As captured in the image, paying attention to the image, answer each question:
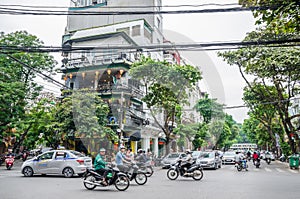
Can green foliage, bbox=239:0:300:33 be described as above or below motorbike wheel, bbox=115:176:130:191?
above

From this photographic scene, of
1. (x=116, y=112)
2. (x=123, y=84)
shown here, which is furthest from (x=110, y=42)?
(x=116, y=112)

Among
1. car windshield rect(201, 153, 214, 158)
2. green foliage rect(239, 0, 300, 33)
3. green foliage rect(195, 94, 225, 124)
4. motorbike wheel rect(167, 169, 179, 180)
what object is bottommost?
motorbike wheel rect(167, 169, 179, 180)

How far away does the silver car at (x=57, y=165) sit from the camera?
593 inches

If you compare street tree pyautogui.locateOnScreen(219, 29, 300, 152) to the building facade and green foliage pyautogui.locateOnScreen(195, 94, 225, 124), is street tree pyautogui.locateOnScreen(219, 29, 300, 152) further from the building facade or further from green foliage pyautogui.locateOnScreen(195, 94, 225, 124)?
green foliage pyautogui.locateOnScreen(195, 94, 225, 124)

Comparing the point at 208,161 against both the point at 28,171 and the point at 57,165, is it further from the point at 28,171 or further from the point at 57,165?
the point at 28,171

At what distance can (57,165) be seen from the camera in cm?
1509

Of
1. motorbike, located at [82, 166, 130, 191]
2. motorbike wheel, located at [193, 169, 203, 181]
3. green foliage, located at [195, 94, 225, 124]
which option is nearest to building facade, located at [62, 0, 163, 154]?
motorbike wheel, located at [193, 169, 203, 181]

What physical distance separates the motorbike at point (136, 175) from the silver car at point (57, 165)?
3823 mm

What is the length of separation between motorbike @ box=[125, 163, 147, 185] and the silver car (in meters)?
3.82

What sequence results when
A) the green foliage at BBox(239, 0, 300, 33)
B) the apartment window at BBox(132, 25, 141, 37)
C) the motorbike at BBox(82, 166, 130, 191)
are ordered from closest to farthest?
the green foliage at BBox(239, 0, 300, 33) < the motorbike at BBox(82, 166, 130, 191) < the apartment window at BBox(132, 25, 141, 37)

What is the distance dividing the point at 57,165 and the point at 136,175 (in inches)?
197

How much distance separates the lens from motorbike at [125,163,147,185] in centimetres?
1223

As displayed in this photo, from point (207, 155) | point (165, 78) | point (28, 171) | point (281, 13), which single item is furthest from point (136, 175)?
point (165, 78)

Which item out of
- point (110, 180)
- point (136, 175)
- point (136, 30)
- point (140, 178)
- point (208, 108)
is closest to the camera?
point (110, 180)
